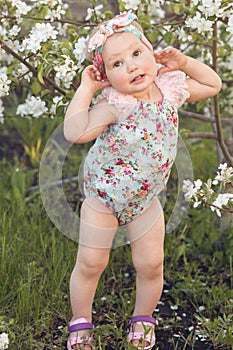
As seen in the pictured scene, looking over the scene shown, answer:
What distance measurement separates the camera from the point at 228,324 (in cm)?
277

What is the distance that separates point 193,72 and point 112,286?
3.67ft

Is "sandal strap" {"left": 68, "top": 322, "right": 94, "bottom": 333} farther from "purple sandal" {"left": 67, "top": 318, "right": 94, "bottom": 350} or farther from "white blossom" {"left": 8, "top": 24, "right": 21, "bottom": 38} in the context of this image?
"white blossom" {"left": 8, "top": 24, "right": 21, "bottom": 38}

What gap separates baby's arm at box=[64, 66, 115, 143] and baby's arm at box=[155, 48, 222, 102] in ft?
0.91

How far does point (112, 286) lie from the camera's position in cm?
318

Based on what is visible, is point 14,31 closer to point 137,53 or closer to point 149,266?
point 137,53

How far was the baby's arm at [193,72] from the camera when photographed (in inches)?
98.2

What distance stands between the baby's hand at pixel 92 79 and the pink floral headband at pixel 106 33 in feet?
0.09

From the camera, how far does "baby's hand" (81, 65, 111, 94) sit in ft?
7.76

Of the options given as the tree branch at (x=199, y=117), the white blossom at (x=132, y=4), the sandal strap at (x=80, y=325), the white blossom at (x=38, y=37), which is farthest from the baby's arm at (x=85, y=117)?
the tree branch at (x=199, y=117)

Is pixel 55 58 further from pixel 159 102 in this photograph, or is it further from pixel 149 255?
pixel 149 255

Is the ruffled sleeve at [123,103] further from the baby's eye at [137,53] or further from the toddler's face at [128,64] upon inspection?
the baby's eye at [137,53]

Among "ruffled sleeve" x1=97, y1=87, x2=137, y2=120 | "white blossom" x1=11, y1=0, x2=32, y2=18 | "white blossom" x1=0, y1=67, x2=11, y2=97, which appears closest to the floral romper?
"ruffled sleeve" x1=97, y1=87, x2=137, y2=120

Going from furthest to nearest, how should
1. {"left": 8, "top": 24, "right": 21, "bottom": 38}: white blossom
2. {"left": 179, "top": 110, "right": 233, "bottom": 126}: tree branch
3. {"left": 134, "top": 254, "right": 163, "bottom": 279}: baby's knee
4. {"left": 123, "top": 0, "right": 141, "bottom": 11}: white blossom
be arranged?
{"left": 179, "top": 110, "right": 233, "bottom": 126}: tree branch
{"left": 8, "top": 24, "right": 21, "bottom": 38}: white blossom
{"left": 123, "top": 0, "right": 141, "bottom": 11}: white blossom
{"left": 134, "top": 254, "right": 163, "bottom": 279}: baby's knee

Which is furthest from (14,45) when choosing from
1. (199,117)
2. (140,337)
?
(140,337)
